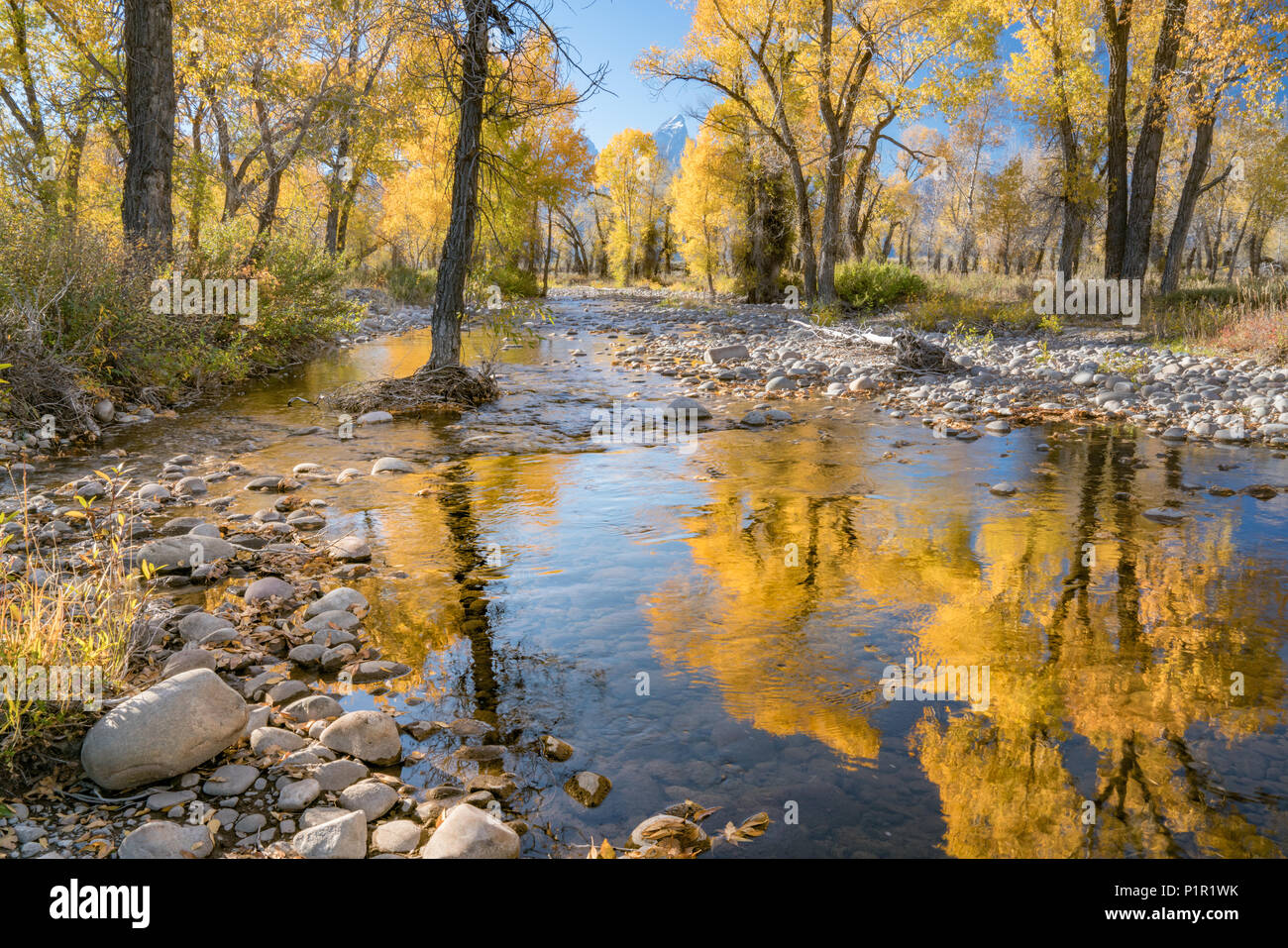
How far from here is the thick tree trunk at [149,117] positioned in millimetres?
11383

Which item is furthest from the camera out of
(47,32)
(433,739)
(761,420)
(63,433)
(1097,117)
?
(1097,117)

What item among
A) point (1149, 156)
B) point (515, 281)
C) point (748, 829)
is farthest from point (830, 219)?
point (748, 829)

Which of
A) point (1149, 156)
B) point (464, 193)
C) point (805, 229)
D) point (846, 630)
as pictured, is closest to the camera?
point (846, 630)

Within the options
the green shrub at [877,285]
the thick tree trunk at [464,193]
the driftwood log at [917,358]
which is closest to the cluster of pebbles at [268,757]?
the thick tree trunk at [464,193]

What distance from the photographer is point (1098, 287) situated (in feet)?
61.0

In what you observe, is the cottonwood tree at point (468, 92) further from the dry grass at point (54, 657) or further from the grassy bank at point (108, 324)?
the dry grass at point (54, 657)

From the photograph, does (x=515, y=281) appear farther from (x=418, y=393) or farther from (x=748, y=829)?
(x=748, y=829)

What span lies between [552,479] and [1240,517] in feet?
19.5

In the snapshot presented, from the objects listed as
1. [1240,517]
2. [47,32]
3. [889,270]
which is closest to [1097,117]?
[889,270]

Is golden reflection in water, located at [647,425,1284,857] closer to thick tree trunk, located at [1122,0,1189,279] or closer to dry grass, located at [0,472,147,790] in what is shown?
dry grass, located at [0,472,147,790]

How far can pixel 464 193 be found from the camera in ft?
35.4

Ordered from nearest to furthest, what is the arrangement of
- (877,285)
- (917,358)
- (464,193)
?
(464,193) < (917,358) < (877,285)

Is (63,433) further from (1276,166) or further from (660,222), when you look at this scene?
(660,222)

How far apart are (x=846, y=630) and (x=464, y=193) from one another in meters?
8.78
